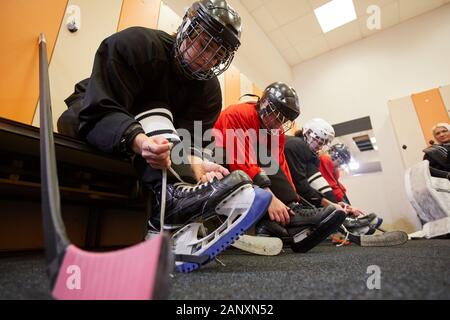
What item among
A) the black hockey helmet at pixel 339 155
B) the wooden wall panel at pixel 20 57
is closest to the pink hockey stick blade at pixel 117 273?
the wooden wall panel at pixel 20 57

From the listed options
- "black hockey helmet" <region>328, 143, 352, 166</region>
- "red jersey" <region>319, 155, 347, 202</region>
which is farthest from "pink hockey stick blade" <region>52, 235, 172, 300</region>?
"black hockey helmet" <region>328, 143, 352, 166</region>

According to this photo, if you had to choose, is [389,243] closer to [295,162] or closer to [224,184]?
[295,162]

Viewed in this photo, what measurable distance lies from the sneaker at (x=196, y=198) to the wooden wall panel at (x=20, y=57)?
77 centimetres

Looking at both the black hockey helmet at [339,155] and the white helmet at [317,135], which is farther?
the black hockey helmet at [339,155]

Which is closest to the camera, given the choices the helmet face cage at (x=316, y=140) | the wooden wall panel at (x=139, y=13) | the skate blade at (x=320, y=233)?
the skate blade at (x=320, y=233)

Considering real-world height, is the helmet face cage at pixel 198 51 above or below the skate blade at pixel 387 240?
above

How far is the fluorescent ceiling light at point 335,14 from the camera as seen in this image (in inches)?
106

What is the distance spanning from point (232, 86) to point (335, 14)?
183 centimetres

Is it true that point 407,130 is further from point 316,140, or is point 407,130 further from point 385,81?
point 316,140

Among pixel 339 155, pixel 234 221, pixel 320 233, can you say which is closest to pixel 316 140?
pixel 339 155

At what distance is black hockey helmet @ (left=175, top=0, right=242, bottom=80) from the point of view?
2.13ft

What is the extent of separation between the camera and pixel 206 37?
2.16 feet

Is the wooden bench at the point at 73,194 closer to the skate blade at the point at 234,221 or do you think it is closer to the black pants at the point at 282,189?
the skate blade at the point at 234,221
